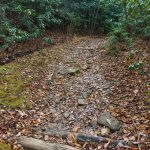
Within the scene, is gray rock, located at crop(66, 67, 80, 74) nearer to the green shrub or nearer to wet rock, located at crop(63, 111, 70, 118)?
the green shrub

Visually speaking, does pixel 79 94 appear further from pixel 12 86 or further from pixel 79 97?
pixel 12 86

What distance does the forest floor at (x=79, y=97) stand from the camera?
523cm

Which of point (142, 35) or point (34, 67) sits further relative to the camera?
point (142, 35)

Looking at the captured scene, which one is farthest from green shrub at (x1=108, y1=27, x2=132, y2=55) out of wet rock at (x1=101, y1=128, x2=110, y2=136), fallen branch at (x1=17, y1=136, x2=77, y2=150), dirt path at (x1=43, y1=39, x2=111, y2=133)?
fallen branch at (x1=17, y1=136, x2=77, y2=150)

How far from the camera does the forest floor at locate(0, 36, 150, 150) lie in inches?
206

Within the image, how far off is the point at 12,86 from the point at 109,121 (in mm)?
2965

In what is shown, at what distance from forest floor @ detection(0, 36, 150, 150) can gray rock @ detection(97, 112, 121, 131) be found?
9 centimetres

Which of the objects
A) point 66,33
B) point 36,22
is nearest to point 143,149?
point 36,22

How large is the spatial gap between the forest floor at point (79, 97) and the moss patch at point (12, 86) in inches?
1.1

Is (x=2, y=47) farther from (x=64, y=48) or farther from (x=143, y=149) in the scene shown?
(x=143, y=149)

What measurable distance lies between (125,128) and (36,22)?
32.0 feet

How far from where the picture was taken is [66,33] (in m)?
17.5

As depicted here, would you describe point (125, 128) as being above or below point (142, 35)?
below

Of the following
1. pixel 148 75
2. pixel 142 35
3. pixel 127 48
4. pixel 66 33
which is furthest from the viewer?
pixel 66 33
